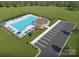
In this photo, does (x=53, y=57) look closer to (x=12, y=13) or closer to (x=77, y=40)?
(x=77, y=40)

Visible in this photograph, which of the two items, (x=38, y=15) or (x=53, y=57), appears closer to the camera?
(x=53, y=57)

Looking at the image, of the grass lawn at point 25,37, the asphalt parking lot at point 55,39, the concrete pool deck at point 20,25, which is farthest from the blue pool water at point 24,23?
the asphalt parking lot at point 55,39

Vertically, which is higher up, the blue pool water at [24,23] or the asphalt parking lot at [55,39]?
the blue pool water at [24,23]

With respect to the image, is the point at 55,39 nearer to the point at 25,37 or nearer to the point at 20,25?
the point at 25,37

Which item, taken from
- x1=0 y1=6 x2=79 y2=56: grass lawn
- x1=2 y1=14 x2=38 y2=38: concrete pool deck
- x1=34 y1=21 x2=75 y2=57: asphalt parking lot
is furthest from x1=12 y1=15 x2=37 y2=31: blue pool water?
x1=34 y1=21 x2=75 y2=57: asphalt parking lot

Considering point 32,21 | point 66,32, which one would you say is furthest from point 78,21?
point 32,21

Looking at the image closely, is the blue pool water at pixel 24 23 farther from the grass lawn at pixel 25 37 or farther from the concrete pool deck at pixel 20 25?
the grass lawn at pixel 25 37

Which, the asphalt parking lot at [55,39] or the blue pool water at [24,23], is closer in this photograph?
the asphalt parking lot at [55,39]
